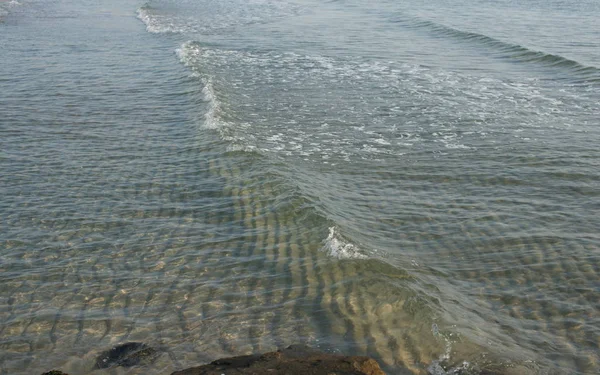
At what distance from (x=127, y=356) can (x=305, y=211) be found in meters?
4.77

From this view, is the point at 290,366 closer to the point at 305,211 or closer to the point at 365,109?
A: the point at 305,211

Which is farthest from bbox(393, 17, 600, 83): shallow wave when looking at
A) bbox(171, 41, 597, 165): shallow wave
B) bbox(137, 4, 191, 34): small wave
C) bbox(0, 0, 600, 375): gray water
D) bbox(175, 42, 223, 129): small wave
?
bbox(137, 4, 191, 34): small wave

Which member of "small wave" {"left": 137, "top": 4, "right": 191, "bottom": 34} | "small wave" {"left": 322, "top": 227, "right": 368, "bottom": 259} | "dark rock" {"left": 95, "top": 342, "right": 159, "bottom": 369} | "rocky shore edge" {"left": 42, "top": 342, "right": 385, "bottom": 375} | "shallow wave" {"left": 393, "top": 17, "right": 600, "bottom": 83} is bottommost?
"dark rock" {"left": 95, "top": 342, "right": 159, "bottom": 369}

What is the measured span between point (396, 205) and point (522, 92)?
1074 cm

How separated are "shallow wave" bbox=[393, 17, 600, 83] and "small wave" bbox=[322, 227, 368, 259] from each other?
15.3m

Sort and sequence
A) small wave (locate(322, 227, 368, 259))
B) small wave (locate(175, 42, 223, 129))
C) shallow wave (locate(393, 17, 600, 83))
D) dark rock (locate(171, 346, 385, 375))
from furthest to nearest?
shallow wave (locate(393, 17, 600, 83)) → small wave (locate(175, 42, 223, 129)) → small wave (locate(322, 227, 368, 259)) → dark rock (locate(171, 346, 385, 375))

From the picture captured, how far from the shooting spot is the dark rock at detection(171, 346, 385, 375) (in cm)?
588

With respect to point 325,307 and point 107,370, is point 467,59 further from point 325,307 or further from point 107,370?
point 107,370

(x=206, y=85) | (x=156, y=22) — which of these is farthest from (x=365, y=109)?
(x=156, y=22)

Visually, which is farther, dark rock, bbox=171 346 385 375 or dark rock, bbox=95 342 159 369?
dark rock, bbox=95 342 159 369

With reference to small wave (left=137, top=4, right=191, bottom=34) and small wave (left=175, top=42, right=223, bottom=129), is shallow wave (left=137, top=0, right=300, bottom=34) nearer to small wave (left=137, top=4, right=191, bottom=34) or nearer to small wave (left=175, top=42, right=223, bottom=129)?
small wave (left=137, top=4, right=191, bottom=34)

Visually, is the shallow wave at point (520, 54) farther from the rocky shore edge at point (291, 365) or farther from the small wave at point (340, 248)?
the rocky shore edge at point (291, 365)

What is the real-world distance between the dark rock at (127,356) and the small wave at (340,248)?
11.1 ft

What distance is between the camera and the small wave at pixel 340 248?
9586 millimetres
